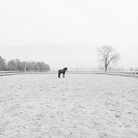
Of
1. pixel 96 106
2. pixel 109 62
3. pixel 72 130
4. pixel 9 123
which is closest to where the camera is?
pixel 72 130

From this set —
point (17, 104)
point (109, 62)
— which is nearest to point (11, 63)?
point (109, 62)

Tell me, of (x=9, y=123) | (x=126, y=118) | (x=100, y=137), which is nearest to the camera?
(x=100, y=137)

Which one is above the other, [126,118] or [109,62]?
[109,62]

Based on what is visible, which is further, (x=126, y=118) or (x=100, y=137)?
(x=126, y=118)

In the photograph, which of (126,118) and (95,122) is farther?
(126,118)

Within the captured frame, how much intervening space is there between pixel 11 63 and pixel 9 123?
80781 mm

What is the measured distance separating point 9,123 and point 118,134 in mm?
3053

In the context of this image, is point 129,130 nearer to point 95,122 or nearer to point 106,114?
point 95,122

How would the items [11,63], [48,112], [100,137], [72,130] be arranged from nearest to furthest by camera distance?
[100,137] → [72,130] → [48,112] → [11,63]

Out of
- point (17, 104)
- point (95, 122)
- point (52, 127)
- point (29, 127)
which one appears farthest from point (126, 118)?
point (17, 104)

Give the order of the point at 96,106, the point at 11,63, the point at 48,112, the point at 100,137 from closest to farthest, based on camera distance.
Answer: the point at 100,137, the point at 48,112, the point at 96,106, the point at 11,63

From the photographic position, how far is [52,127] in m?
5.09

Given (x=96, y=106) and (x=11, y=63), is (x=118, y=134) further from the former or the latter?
(x=11, y=63)

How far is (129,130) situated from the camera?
5.02m
